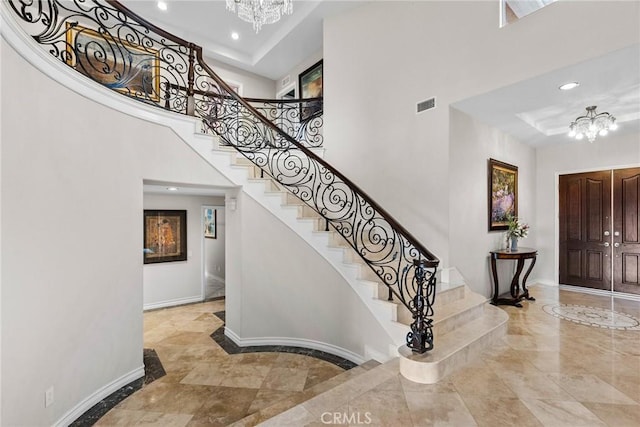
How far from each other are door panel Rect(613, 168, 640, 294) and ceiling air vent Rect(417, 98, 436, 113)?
398cm

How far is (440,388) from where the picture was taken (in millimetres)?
2295

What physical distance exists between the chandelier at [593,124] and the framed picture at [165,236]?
23.1 feet

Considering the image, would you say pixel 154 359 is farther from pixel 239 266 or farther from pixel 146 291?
pixel 146 291

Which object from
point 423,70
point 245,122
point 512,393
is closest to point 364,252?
point 512,393

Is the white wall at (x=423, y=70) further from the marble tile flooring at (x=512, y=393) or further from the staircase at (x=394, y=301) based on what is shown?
the marble tile flooring at (x=512, y=393)

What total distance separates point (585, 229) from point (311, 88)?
6131 mm

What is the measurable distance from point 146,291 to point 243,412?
13.6 feet

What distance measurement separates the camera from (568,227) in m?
5.65

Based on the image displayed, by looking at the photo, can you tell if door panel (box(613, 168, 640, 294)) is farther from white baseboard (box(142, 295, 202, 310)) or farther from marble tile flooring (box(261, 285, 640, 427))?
white baseboard (box(142, 295, 202, 310))

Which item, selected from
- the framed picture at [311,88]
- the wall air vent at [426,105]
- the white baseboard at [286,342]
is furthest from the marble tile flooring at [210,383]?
the framed picture at [311,88]

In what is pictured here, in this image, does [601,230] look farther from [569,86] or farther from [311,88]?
[311,88]

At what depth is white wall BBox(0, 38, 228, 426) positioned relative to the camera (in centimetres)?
191

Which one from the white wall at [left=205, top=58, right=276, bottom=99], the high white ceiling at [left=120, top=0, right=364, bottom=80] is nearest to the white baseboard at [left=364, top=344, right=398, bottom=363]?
the high white ceiling at [left=120, top=0, right=364, bottom=80]

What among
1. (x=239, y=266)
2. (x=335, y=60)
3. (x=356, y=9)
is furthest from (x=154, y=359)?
(x=356, y=9)
